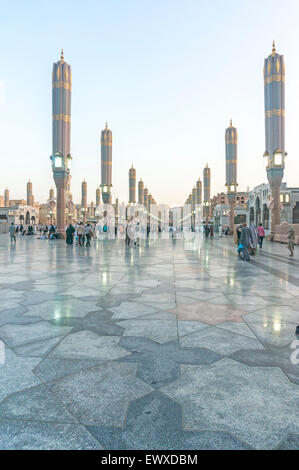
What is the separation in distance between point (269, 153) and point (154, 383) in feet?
77.4

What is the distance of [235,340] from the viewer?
132 inches

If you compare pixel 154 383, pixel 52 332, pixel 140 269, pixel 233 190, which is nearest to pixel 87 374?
pixel 154 383

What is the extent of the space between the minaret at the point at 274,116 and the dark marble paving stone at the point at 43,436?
2309 centimetres

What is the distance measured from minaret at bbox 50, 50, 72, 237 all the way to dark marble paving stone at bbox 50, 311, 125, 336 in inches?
870

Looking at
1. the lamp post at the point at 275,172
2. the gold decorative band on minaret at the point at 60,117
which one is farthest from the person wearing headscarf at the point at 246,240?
the gold decorative band on minaret at the point at 60,117

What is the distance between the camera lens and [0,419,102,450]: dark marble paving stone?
5.58 ft

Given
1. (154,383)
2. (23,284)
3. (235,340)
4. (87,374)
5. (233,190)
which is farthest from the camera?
(233,190)

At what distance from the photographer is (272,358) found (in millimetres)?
2900

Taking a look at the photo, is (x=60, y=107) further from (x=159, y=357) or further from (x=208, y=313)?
(x=159, y=357)

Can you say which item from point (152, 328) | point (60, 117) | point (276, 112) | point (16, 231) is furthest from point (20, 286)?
point (16, 231)

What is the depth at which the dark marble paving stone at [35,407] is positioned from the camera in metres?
1.96

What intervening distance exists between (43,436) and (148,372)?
1035 mm
